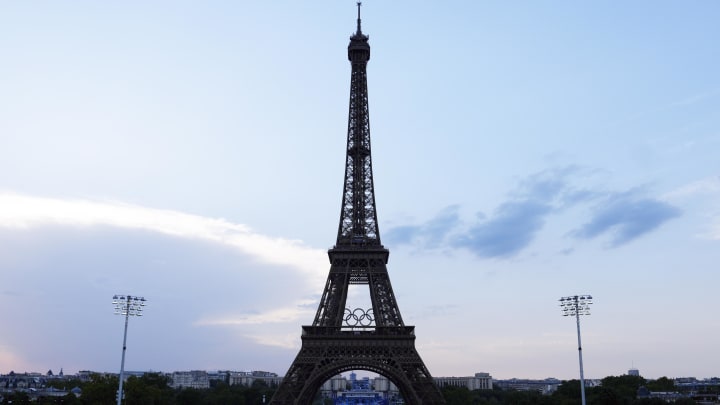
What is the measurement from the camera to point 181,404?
124 metres

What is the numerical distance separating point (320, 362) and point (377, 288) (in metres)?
11.3

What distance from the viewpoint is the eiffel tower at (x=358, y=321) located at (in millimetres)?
66188

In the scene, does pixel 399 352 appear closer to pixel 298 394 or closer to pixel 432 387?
pixel 432 387

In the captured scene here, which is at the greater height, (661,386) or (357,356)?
(357,356)

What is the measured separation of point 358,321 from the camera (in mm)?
70438

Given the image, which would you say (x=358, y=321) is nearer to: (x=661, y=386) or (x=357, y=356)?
(x=357, y=356)

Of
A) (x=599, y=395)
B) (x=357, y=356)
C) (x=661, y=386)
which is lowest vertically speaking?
(x=661, y=386)

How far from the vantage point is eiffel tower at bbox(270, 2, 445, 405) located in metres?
66.2

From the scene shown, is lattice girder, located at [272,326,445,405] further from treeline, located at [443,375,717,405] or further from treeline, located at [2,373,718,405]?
treeline, located at [443,375,717,405]

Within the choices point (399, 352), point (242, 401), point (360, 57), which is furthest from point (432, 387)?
point (242, 401)

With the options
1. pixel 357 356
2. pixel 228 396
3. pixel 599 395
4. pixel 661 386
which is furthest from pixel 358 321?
pixel 661 386

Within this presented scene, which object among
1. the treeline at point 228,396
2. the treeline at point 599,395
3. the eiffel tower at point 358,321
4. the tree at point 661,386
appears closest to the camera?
the eiffel tower at point 358,321

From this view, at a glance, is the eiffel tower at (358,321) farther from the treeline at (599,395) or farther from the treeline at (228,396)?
the treeline at (599,395)

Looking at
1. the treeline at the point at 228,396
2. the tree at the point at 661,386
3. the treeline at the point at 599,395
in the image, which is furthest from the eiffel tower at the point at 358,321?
the tree at the point at 661,386
